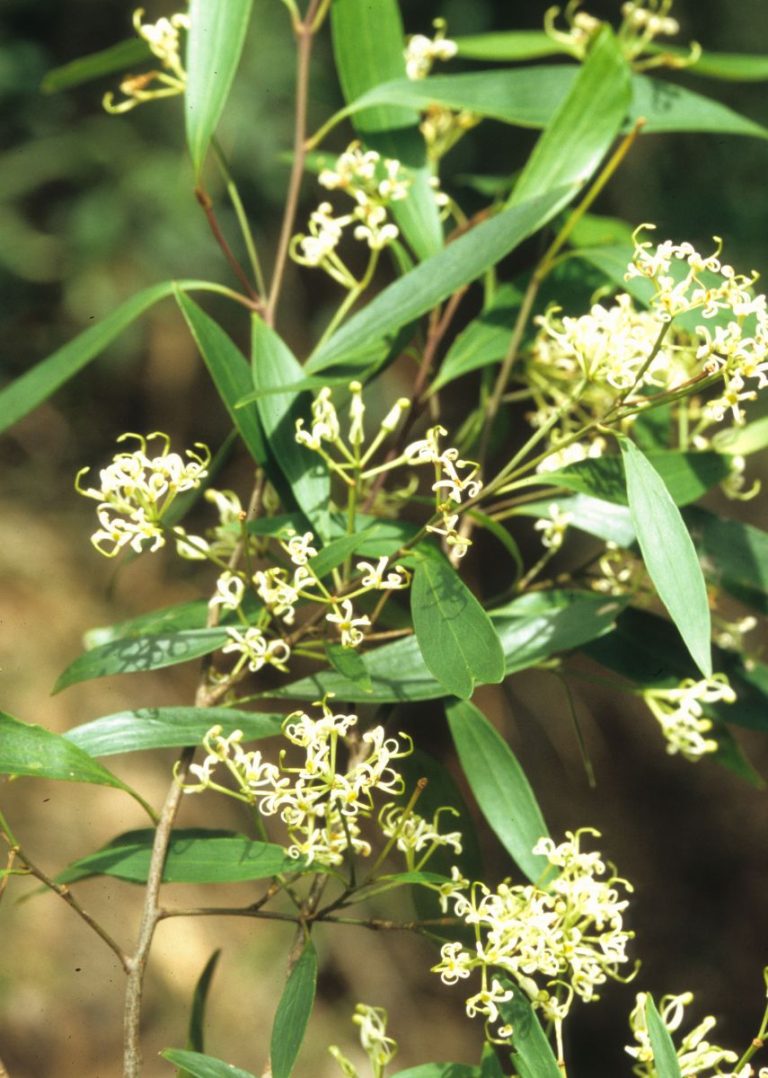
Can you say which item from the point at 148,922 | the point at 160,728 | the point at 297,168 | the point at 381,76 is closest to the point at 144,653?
the point at 160,728

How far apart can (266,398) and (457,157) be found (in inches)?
64.2

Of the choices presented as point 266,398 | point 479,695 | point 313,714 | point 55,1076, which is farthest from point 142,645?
point 479,695

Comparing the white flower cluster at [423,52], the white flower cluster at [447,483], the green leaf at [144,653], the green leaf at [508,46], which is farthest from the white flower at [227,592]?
the green leaf at [508,46]

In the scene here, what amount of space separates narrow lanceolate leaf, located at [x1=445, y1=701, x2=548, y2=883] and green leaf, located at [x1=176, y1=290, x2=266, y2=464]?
0.22 meters

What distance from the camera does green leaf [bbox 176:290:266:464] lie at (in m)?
0.73

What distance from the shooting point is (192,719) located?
2.21 feet

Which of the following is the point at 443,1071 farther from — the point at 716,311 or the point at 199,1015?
the point at 716,311

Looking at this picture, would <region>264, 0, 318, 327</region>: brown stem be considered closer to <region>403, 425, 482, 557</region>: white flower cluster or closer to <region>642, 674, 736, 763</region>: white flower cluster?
<region>403, 425, 482, 557</region>: white flower cluster

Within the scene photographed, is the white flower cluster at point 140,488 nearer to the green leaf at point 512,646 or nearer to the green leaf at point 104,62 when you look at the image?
the green leaf at point 512,646

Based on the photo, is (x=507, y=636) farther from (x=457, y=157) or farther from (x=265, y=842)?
(x=457, y=157)

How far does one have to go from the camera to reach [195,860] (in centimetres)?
68

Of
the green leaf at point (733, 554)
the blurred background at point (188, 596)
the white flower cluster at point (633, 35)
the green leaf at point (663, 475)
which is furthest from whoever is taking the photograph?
the blurred background at point (188, 596)

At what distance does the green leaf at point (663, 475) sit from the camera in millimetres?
689

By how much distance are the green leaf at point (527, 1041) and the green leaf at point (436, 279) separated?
402mm
